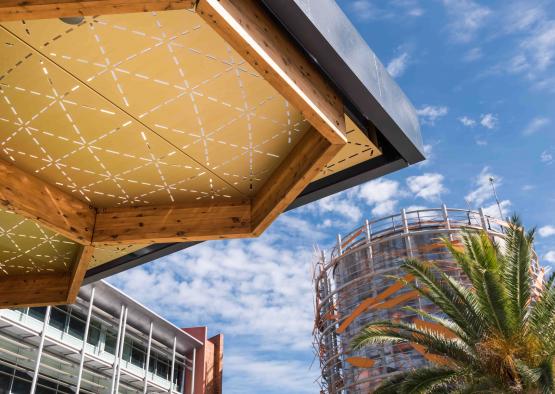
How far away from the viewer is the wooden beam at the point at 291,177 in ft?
21.8

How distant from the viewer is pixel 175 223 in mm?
8180

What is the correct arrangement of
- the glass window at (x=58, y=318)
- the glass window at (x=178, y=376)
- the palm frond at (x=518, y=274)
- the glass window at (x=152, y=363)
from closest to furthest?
the palm frond at (x=518, y=274)
the glass window at (x=58, y=318)
the glass window at (x=152, y=363)
the glass window at (x=178, y=376)

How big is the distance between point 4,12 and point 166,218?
386 cm

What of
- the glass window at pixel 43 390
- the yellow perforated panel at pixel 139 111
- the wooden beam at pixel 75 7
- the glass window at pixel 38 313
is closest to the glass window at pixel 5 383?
the glass window at pixel 43 390

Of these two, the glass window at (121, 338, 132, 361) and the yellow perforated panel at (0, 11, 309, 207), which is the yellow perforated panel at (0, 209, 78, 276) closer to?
the yellow perforated panel at (0, 11, 309, 207)

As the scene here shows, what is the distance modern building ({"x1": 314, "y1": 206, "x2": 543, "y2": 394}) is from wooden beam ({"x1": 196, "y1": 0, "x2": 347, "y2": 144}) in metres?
24.1

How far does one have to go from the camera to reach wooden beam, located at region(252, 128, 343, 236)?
665 centimetres

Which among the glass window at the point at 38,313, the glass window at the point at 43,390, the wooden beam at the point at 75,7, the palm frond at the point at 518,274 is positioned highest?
the glass window at the point at 38,313

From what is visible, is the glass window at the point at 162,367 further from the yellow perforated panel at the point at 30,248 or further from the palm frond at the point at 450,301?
the yellow perforated panel at the point at 30,248

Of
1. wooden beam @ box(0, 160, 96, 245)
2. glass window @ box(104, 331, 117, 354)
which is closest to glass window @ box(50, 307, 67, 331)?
glass window @ box(104, 331, 117, 354)

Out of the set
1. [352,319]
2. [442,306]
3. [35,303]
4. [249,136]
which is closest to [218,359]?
[352,319]

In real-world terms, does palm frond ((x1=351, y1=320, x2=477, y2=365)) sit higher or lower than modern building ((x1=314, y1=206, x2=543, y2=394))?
lower

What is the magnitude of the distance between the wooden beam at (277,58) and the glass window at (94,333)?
27182 millimetres

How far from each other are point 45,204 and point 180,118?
2.36m
